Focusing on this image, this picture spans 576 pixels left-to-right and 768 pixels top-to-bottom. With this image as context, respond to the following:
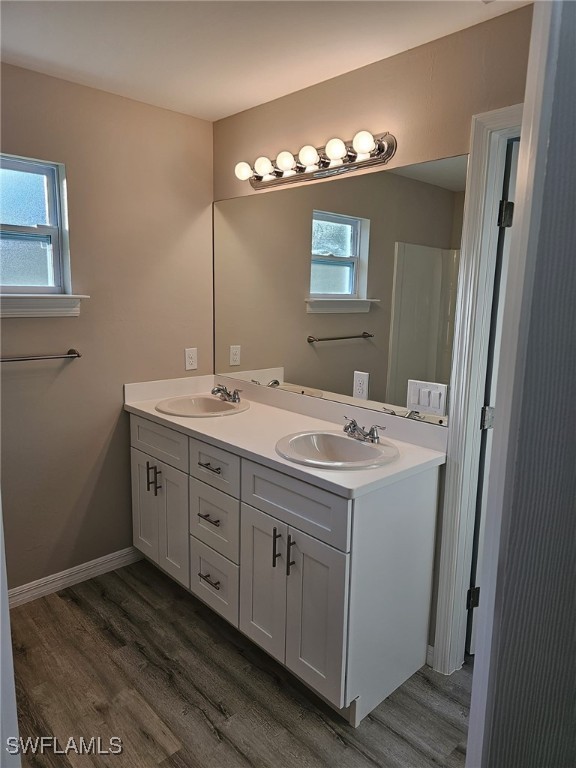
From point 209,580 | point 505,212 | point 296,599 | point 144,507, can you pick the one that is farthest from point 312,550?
point 505,212

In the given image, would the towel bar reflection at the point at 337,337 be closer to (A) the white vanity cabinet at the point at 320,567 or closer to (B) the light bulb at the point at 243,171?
(A) the white vanity cabinet at the point at 320,567

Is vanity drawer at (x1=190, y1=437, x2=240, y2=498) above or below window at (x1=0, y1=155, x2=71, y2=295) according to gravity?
below

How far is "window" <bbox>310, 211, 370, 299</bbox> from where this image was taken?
2.25 metres

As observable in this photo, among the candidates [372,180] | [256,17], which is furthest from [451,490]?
[256,17]

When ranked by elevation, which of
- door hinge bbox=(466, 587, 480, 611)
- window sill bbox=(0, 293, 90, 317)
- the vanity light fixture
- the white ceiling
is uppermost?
the white ceiling

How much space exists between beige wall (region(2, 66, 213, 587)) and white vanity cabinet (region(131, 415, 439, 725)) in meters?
0.61

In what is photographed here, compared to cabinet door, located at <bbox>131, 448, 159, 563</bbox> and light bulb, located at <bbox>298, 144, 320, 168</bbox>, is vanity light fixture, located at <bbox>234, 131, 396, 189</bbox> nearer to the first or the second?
light bulb, located at <bbox>298, 144, 320, 168</bbox>

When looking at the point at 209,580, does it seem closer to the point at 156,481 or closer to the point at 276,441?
the point at 156,481

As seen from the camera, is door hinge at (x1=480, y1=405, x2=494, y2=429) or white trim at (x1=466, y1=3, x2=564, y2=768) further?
door hinge at (x1=480, y1=405, x2=494, y2=429)

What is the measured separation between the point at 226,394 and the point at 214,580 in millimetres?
929

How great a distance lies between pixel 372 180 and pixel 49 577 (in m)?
2.31

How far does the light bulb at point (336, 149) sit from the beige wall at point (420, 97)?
0.07 meters

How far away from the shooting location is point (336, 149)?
2119 millimetres

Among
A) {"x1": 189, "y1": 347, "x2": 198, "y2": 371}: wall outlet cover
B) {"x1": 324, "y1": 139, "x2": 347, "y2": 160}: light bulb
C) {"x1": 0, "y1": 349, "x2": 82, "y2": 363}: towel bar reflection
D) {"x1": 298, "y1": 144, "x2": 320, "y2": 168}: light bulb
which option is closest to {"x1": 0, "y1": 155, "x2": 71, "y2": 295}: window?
{"x1": 0, "y1": 349, "x2": 82, "y2": 363}: towel bar reflection
